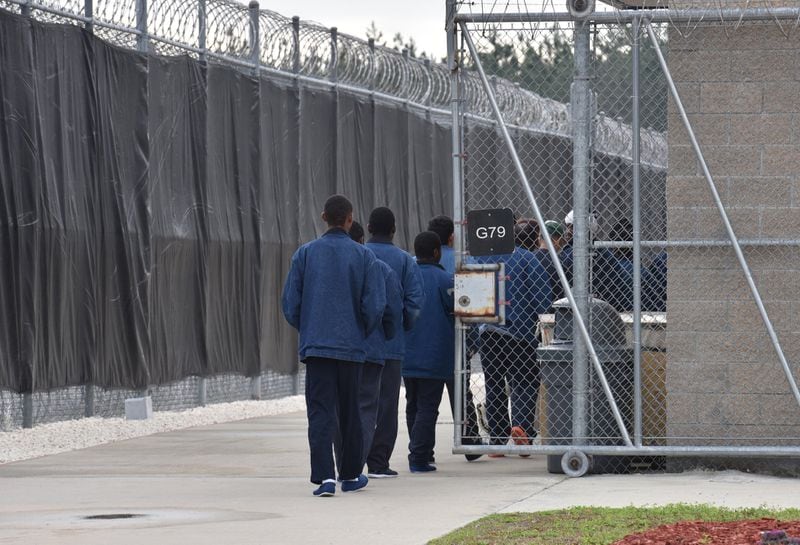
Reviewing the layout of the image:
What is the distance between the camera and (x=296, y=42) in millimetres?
18734

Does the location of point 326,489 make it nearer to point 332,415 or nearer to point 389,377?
point 332,415

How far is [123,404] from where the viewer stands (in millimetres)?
15250

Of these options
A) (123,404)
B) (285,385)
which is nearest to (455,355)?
(123,404)

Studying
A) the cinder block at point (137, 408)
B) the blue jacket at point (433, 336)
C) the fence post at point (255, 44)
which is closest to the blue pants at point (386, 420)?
the blue jacket at point (433, 336)

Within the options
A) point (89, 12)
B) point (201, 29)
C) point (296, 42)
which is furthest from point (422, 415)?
point (296, 42)

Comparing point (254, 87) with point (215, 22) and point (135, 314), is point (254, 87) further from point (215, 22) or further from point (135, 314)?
point (135, 314)

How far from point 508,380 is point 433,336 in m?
0.97

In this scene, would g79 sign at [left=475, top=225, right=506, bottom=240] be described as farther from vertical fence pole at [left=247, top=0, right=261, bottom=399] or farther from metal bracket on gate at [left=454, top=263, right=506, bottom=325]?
vertical fence pole at [left=247, top=0, right=261, bottom=399]

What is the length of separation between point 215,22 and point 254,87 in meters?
0.95

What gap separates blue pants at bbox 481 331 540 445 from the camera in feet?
41.0

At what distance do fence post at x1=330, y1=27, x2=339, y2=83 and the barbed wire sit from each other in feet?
0.04

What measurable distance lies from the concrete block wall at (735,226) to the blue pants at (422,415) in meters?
1.71

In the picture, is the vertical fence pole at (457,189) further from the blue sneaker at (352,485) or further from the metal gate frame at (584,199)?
the blue sneaker at (352,485)

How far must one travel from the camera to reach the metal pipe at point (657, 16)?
10945 mm
